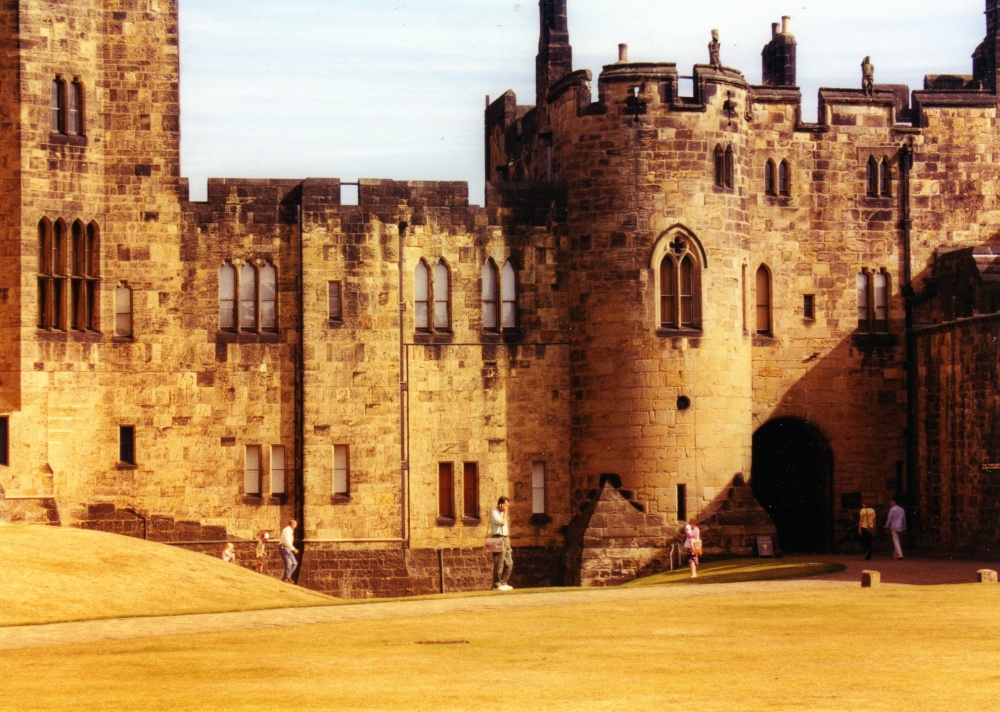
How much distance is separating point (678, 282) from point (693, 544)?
6.35 meters

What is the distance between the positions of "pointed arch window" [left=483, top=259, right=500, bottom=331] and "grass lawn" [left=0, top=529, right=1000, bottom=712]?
45.1 ft

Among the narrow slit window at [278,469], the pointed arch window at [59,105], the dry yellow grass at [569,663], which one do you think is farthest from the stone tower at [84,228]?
the dry yellow grass at [569,663]

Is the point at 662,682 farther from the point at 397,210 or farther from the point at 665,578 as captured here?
the point at 397,210

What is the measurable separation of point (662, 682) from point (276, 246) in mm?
23701

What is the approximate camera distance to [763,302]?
45.5m

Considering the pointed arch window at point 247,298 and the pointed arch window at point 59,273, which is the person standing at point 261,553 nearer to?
the pointed arch window at point 247,298

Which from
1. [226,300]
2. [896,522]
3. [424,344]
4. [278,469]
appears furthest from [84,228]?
[896,522]

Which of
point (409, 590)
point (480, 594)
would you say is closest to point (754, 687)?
point (480, 594)

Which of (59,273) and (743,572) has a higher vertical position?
(59,273)

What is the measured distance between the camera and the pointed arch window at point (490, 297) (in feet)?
145

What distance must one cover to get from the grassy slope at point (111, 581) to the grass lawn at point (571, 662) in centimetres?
439

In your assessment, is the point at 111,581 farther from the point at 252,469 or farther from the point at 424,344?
the point at 424,344

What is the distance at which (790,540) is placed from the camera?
Answer: 46312mm

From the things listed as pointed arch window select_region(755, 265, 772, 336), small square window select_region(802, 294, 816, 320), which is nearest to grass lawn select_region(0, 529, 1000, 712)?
pointed arch window select_region(755, 265, 772, 336)
